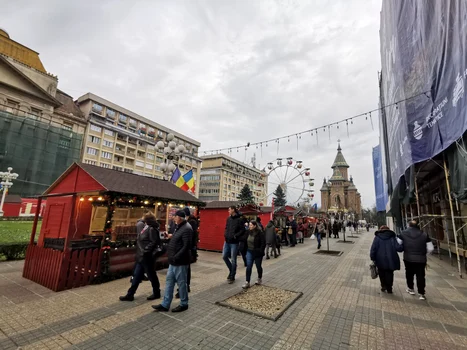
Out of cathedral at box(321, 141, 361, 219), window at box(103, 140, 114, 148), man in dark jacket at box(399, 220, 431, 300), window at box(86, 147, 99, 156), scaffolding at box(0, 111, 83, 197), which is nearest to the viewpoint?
man in dark jacket at box(399, 220, 431, 300)

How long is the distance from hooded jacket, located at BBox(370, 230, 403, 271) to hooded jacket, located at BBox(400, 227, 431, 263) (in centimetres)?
20

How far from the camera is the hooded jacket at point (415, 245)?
5.66 meters

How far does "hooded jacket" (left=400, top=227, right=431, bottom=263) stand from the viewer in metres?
5.66

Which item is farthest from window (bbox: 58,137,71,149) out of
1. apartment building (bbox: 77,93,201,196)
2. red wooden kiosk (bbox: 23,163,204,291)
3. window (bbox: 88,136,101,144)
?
red wooden kiosk (bbox: 23,163,204,291)

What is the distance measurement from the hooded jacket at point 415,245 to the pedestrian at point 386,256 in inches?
8.1

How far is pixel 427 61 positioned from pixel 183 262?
10445 millimetres

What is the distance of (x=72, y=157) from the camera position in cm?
4034

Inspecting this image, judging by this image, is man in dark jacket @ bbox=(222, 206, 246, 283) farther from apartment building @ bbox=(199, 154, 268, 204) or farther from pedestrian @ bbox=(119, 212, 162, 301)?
apartment building @ bbox=(199, 154, 268, 204)

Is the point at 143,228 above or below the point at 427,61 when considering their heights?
below

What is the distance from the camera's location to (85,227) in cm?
984

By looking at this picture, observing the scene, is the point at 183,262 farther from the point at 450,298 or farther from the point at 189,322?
the point at 450,298

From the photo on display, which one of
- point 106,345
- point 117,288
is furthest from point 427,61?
point 117,288

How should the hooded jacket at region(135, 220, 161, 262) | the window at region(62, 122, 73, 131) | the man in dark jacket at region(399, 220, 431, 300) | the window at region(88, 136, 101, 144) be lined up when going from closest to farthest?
the hooded jacket at region(135, 220, 161, 262)
the man in dark jacket at region(399, 220, 431, 300)
the window at region(62, 122, 73, 131)
the window at region(88, 136, 101, 144)

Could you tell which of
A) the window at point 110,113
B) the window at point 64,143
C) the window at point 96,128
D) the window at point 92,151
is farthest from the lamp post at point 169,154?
the window at point 110,113
